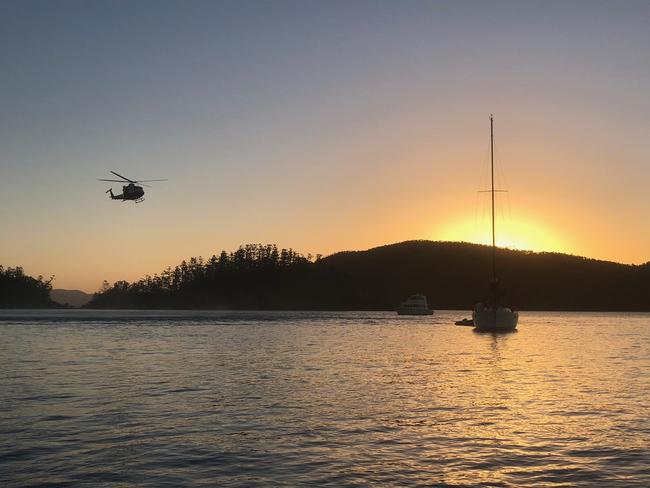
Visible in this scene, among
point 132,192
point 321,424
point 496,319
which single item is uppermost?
point 132,192

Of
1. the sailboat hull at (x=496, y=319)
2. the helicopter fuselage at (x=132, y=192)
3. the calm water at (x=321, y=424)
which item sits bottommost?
the calm water at (x=321, y=424)

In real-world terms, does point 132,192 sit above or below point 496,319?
above

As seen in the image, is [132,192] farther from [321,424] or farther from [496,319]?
[321,424]

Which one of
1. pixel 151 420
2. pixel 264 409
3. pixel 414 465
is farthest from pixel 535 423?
pixel 151 420

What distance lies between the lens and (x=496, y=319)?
9656 centimetres

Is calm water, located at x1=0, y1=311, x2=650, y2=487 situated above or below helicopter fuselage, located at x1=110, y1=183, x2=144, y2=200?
below

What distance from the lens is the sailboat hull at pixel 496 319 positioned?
9581cm

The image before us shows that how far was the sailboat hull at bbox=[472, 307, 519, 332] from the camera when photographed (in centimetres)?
9581

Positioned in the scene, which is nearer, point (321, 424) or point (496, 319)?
point (321, 424)

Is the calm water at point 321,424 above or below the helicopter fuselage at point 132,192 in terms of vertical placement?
below

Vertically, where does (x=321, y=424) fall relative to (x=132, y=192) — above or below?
below

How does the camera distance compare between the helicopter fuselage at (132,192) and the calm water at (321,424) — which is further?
the helicopter fuselage at (132,192)

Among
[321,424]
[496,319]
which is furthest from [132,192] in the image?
[321,424]

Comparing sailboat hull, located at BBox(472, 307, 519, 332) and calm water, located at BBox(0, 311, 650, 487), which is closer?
calm water, located at BBox(0, 311, 650, 487)
